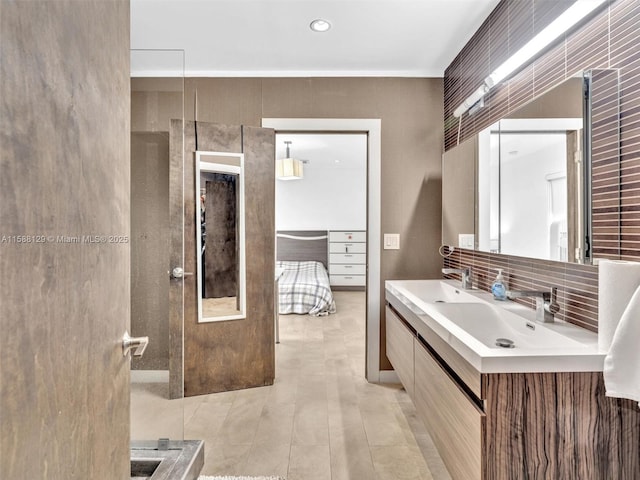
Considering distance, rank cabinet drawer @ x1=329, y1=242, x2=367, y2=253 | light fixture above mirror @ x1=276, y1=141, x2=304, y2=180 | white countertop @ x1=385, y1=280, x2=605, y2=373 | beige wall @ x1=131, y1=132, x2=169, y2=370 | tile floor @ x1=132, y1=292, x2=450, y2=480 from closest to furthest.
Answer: white countertop @ x1=385, y1=280, x2=605, y2=373, beige wall @ x1=131, y1=132, x2=169, y2=370, tile floor @ x1=132, y1=292, x2=450, y2=480, light fixture above mirror @ x1=276, y1=141, x2=304, y2=180, cabinet drawer @ x1=329, y1=242, x2=367, y2=253

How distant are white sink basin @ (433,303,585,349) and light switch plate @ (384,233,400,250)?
107cm

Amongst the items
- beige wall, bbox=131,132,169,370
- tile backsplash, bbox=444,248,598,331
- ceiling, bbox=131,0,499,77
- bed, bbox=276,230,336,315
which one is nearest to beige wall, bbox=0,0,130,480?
beige wall, bbox=131,132,169,370

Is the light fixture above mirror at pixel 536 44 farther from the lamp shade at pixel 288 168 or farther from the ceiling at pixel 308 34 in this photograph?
the lamp shade at pixel 288 168

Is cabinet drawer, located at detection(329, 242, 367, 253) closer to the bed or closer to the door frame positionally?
the bed

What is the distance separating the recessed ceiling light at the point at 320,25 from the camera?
2.28m

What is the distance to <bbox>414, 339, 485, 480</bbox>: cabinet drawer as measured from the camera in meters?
1.25

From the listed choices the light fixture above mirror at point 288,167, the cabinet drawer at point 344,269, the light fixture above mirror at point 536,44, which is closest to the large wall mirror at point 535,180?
the light fixture above mirror at point 536,44

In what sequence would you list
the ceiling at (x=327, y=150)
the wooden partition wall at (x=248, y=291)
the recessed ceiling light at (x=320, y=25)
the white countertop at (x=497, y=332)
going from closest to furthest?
the white countertop at (x=497, y=332) → the recessed ceiling light at (x=320, y=25) → the wooden partition wall at (x=248, y=291) → the ceiling at (x=327, y=150)

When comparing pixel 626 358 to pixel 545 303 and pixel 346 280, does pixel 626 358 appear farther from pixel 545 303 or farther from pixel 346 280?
pixel 346 280

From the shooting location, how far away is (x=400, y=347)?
7.82 feet

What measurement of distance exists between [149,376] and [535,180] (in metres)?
1.81

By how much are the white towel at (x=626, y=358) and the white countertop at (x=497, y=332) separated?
0.08 metres

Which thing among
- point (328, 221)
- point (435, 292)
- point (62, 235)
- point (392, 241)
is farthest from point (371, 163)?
point (328, 221)

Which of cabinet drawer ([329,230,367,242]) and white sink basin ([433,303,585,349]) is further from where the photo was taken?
cabinet drawer ([329,230,367,242])
